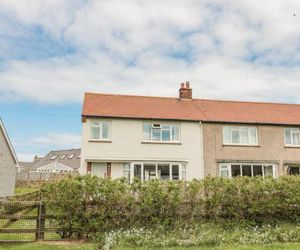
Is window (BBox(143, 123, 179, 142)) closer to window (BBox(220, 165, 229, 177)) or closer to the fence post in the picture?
window (BBox(220, 165, 229, 177))

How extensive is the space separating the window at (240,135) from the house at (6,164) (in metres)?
18.7

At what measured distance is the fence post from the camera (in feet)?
42.7

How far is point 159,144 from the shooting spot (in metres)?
26.4

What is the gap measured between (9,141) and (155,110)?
48.2 feet

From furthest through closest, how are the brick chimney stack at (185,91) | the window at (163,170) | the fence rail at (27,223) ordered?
1. the brick chimney stack at (185,91)
2. the window at (163,170)
3. the fence rail at (27,223)

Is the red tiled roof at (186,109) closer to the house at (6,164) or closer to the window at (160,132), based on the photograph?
the window at (160,132)

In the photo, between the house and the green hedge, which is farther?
the house

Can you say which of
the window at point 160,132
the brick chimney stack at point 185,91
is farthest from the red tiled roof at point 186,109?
the window at point 160,132

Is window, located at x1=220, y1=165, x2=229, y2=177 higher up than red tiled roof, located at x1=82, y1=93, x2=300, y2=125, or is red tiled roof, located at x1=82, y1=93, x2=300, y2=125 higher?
red tiled roof, located at x1=82, y1=93, x2=300, y2=125

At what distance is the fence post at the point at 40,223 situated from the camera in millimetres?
13023

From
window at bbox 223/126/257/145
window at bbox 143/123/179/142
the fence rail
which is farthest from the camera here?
window at bbox 223/126/257/145

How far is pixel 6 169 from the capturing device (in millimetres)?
33500

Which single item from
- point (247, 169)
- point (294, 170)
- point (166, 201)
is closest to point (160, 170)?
point (247, 169)

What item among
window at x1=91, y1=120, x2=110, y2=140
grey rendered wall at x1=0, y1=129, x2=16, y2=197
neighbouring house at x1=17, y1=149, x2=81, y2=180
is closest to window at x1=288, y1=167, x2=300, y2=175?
window at x1=91, y1=120, x2=110, y2=140
